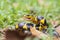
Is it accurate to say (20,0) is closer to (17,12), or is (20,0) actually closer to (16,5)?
(16,5)

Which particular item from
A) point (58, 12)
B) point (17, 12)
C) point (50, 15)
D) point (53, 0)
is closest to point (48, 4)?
point (53, 0)

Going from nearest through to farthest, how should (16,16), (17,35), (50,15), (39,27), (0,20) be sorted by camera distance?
(17,35) → (39,27) → (0,20) → (16,16) → (50,15)

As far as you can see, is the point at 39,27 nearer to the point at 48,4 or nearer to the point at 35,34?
the point at 35,34

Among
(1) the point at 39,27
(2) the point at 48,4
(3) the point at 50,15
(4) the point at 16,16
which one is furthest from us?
(2) the point at 48,4

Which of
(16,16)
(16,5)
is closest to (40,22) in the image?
(16,16)

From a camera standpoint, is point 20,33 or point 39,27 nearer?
point 20,33

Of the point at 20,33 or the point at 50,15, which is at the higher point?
the point at 20,33
